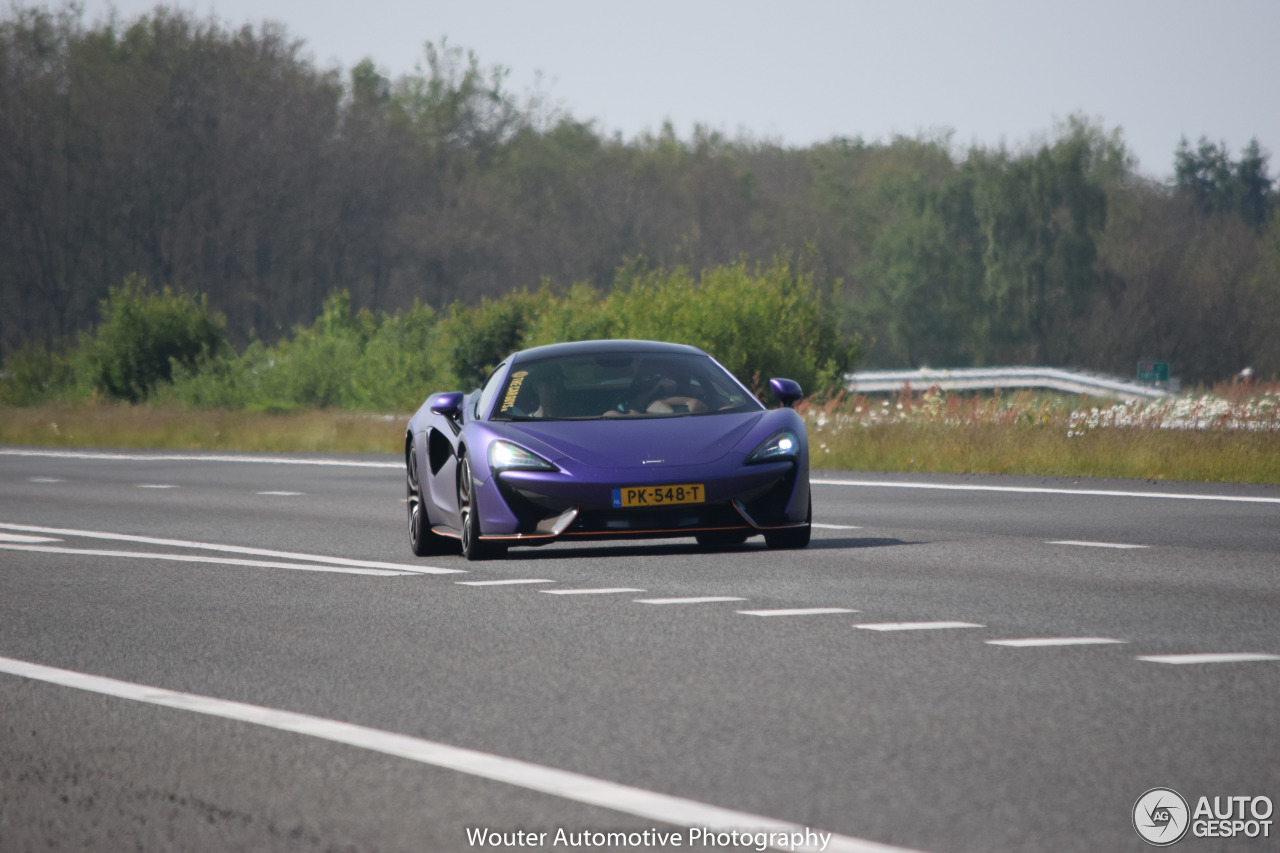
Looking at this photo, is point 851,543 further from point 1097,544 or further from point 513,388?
point 513,388

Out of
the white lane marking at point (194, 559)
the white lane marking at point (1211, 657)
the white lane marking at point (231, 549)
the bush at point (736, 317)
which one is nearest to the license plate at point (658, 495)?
the white lane marking at point (231, 549)

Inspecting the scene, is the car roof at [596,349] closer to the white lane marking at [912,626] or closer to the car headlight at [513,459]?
the car headlight at [513,459]

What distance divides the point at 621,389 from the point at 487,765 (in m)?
7.17

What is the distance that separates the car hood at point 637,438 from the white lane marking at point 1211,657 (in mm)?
4383

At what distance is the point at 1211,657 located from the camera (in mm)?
7422

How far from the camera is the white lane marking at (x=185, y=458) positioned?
27.8m

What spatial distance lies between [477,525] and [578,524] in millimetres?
778

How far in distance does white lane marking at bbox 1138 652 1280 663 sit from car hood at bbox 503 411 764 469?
4383mm

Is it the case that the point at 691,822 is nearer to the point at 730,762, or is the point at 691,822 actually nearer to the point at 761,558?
the point at 730,762

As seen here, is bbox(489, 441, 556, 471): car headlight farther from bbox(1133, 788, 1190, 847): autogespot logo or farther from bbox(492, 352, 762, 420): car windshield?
bbox(1133, 788, 1190, 847): autogespot logo

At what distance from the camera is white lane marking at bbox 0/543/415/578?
11.8 meters

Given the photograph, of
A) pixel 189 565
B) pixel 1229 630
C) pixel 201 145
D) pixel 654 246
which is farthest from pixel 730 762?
pixel 654 246

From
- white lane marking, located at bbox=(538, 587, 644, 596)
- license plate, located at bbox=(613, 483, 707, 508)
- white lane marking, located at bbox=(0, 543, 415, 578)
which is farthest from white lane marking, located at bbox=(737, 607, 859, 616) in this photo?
white lane marking, located at bbox=(0, 543, 415, 578)

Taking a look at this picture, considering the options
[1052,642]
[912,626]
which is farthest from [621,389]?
[1052,642]
